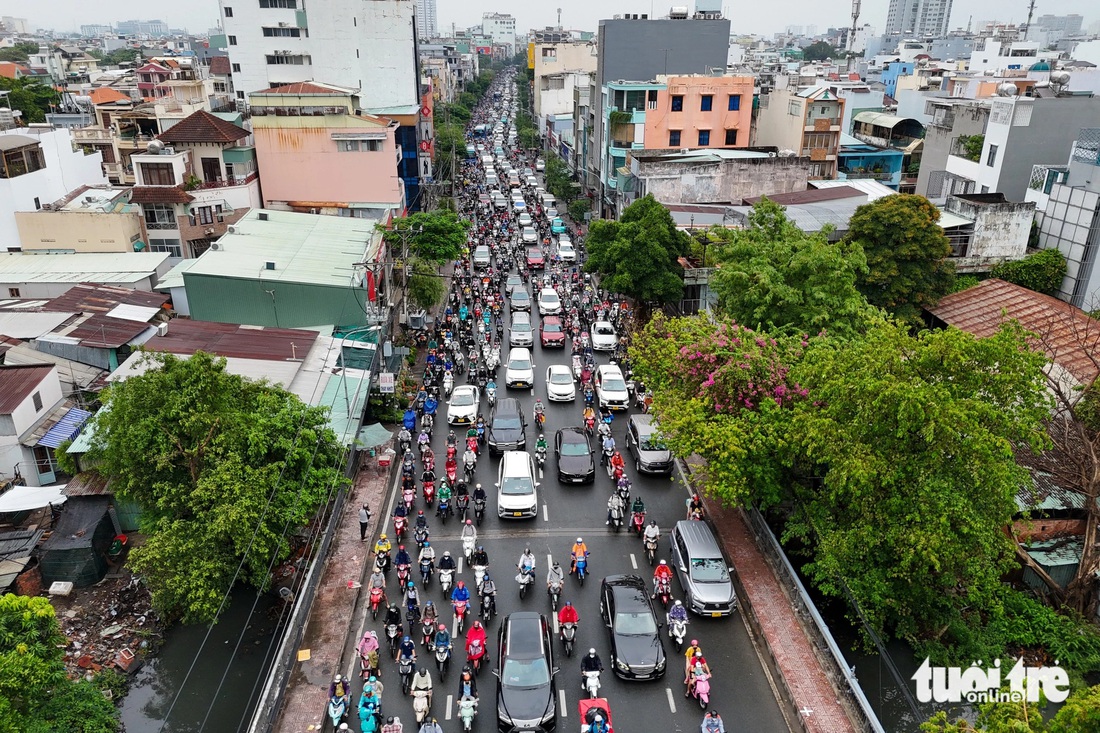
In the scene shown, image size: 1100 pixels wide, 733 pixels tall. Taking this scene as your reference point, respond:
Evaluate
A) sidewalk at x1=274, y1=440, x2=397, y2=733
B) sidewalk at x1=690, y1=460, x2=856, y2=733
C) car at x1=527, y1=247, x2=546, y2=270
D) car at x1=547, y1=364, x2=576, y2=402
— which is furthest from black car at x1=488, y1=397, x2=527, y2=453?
car at x1=527, y1=247, x2=546, y2=270

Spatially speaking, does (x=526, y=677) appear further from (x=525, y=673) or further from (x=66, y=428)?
A: (x=66, y=428)

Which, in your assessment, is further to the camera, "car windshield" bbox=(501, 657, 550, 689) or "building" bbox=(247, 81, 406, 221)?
"building" bbox=(247, 81, 406, 221)

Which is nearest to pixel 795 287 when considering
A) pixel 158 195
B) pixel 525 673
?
pixel 525 673

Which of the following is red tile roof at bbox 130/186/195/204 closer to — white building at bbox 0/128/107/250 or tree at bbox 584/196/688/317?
white building at bbox 0/128/107/250

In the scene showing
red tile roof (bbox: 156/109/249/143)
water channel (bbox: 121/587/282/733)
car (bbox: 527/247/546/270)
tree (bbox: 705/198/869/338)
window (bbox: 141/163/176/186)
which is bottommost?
water channel (bbox: 121/587/282/733)

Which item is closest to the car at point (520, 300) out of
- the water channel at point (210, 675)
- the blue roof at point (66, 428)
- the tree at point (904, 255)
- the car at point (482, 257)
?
the car at point (482, 257)

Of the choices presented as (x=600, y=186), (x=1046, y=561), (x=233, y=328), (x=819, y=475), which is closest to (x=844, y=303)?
(x=819, y=475)

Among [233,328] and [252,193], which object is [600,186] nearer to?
[252,193]
